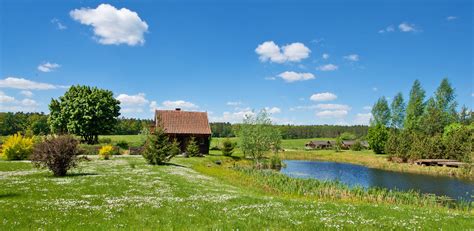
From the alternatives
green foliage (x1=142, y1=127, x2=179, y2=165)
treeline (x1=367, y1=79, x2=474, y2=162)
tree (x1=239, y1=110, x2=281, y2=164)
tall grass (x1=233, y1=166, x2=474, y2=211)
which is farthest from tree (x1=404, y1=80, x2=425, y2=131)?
green foliage (x1=142, y1=127, x2=179, y2=165)

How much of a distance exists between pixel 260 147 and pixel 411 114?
57530 mm

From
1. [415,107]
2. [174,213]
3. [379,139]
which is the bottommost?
[174,213]

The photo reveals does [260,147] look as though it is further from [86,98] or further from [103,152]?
[86,98]

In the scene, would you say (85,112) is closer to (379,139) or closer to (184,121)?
(184,121)

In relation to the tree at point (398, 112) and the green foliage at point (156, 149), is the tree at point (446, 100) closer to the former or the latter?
the tree at point (398, 112)

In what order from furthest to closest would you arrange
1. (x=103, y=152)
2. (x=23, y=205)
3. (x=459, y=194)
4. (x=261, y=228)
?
(x=103, y=152) < (x=459, y=194) < (x=23, y=205) < (x=261, y=228)

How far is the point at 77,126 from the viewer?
8188cm

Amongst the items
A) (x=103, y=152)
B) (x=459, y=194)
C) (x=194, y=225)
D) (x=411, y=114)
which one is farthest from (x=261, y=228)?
(x=411, y=114)

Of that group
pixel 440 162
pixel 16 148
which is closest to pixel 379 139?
pixel 440 162

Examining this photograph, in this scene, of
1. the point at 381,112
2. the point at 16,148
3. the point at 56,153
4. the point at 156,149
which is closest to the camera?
the point at 56,153

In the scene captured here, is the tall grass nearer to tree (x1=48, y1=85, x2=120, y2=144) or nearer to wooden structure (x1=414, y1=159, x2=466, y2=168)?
wooden structure (x1=414, y1=159, x2=466, y2=168)

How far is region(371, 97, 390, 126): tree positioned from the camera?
376 feet

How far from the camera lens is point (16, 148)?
4619 cm

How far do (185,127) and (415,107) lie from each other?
6902cm
